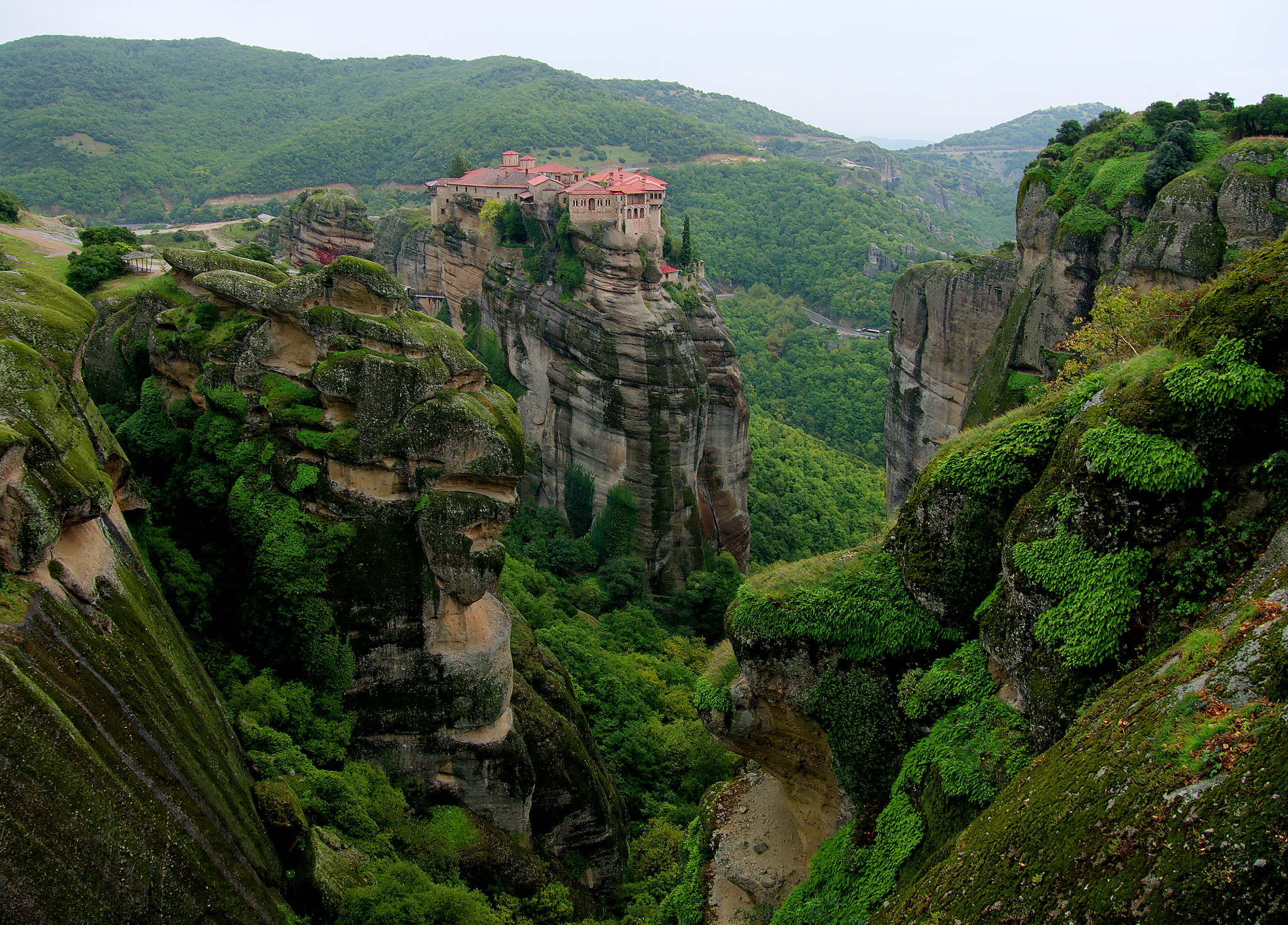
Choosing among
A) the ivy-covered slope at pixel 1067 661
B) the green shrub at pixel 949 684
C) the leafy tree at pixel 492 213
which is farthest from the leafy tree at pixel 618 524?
the green shrub at pixel 949 684

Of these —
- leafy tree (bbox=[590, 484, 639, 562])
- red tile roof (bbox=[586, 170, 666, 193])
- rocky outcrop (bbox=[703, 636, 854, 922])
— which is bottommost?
leafy tree (bbox=[590, 484, 639, 562])

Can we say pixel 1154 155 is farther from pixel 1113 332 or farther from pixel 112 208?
pixel 112 208

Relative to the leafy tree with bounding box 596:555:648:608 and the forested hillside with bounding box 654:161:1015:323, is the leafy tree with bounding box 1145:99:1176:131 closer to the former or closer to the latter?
the leafy tree with bounding box 596:555:648:608

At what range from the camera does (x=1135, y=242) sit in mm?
22516

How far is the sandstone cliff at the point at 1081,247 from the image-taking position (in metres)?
21.1

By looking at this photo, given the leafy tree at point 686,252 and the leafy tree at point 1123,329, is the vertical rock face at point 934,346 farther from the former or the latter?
the leafy tree at point 1123,329

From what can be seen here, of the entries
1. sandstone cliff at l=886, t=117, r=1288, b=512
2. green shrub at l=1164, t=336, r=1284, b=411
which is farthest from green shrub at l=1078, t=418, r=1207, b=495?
sandstone cliff at l=886, t=117, r=1288, b=512

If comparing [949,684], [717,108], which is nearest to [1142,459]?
[949,684]

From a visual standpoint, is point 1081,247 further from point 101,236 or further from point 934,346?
point 101,236

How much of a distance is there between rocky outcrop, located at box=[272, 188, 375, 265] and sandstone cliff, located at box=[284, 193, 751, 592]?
43.5 feet

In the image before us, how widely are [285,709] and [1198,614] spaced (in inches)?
531

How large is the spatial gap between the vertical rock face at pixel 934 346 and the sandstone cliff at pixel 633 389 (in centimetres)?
772

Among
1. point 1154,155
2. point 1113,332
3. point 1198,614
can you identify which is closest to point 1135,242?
point 1154,155

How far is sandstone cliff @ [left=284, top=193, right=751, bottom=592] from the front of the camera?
3669cm
